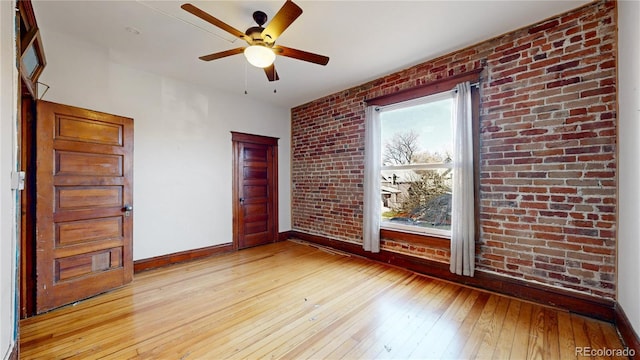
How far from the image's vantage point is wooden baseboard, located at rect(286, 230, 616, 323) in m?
2.22

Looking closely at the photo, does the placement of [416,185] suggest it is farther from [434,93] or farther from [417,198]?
[434,93]

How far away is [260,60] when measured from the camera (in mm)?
2176

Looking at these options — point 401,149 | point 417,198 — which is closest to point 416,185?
point 417,198

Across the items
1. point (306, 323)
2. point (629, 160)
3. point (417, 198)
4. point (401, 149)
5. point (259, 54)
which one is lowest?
→ point (306, 323)

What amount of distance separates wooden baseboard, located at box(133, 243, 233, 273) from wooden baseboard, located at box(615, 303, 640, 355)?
185 inches

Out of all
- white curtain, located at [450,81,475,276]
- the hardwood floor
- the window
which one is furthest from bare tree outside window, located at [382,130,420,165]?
the hardwood floor

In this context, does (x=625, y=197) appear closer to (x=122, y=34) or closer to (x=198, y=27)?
(x=198, y=27)

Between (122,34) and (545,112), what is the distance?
4.53 meters

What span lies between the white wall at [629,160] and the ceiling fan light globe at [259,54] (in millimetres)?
2732

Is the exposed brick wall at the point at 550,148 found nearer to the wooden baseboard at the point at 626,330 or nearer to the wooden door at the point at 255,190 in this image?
the wooden baseboard at the point at 626,330

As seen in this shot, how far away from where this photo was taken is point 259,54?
2.13 m

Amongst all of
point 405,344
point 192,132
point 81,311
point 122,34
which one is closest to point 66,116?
point 122,34

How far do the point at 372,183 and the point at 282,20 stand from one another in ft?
8.54

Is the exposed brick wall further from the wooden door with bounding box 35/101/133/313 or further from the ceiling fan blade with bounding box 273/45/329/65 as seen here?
the wooden door with bounding box 35/101/133/313
